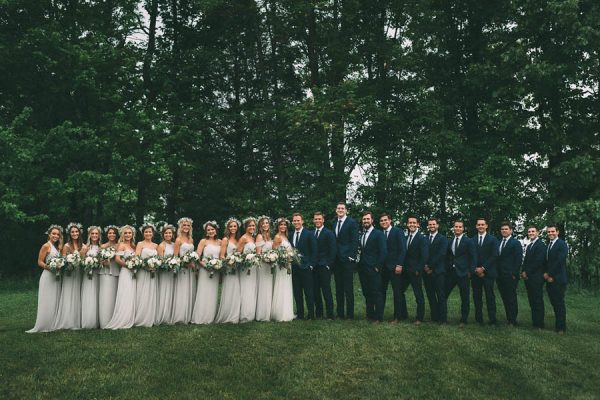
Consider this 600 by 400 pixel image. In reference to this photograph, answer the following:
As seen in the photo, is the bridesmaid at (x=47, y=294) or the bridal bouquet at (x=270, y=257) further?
the bridal bouquet at (x=270, y=257)

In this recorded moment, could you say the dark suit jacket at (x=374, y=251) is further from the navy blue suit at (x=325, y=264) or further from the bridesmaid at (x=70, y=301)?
the bridesmaid at (x=70, y=301)

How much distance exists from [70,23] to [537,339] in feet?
→ 74.3

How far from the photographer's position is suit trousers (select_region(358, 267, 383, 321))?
36.8ft

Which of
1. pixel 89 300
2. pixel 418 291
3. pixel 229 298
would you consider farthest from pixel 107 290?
pixel 418 291

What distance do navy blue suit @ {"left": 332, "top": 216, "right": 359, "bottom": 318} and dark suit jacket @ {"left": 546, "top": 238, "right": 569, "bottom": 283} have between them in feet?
12.4

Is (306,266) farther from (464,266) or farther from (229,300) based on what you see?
(464,266)

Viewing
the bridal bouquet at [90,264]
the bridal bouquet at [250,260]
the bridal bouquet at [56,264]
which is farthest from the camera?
the bridal bouquet at [250,260]

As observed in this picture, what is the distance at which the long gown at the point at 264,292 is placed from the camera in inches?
454

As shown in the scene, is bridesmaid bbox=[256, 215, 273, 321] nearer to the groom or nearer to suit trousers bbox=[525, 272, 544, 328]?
the groom

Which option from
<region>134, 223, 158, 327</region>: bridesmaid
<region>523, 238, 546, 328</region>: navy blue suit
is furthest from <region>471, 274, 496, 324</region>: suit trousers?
<region>134, 223, 158, 327</region>: bridesmaid

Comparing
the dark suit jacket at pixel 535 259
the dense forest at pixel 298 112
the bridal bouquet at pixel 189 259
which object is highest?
the dense forest at pixel 298 112

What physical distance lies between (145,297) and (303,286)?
3218 millimetres

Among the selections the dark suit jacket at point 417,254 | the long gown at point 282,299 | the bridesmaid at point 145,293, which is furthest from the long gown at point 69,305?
the dark suit jacket at point 417,254

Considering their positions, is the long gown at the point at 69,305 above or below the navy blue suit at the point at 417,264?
below
